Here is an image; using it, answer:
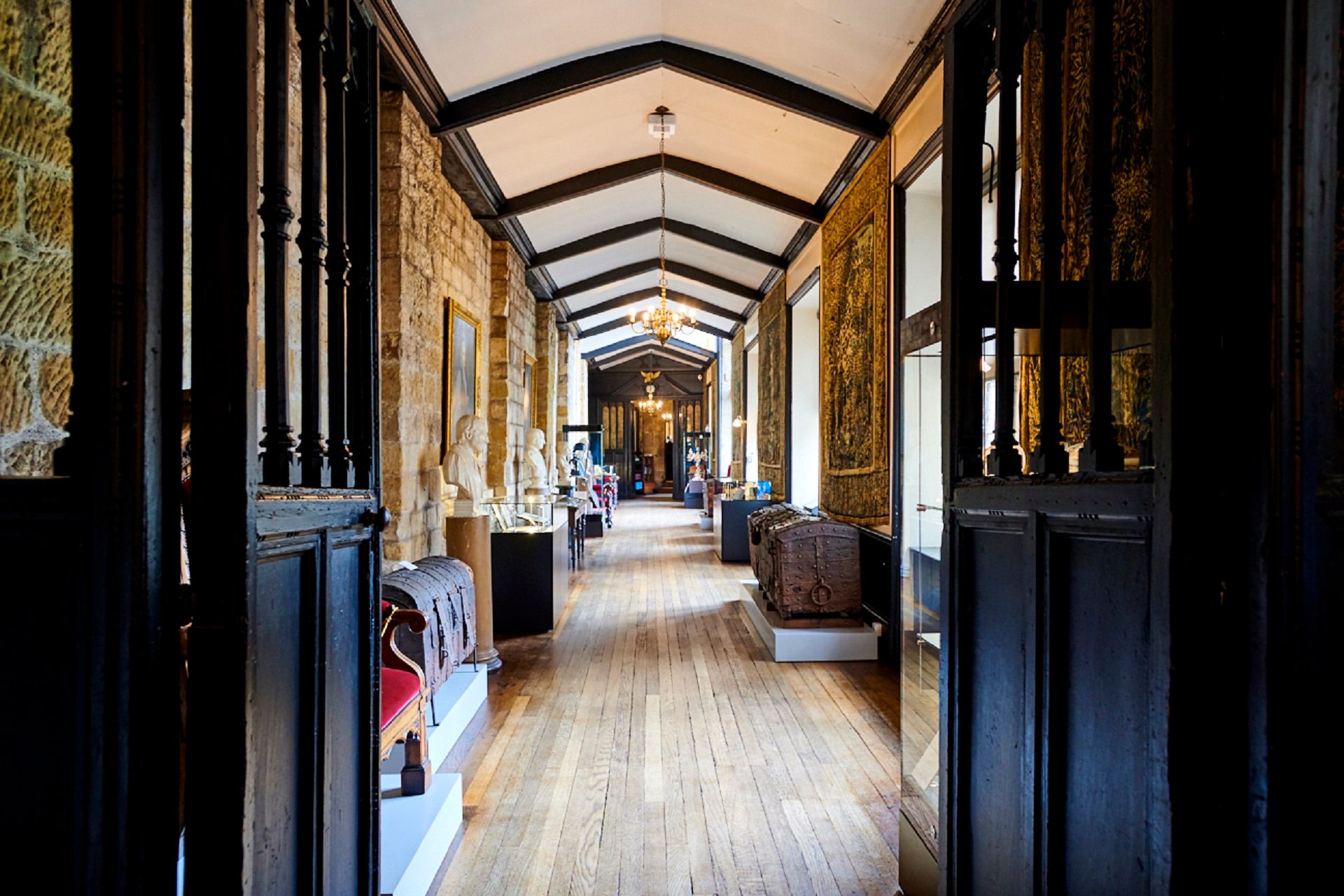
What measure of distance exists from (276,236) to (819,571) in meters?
5.16

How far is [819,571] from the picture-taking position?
20.1ft

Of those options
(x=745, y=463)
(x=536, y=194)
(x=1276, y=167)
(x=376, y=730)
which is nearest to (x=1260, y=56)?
(x=1276, y=167)

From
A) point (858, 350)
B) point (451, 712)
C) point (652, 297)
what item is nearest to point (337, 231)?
point (451, 712)

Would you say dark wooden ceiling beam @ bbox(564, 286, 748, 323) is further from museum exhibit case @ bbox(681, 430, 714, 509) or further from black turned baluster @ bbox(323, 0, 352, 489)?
black turned baluster @ bbox(323, 0, 352, 489)

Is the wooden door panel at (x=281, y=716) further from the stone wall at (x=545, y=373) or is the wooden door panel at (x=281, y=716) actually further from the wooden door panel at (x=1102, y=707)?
the stone wall at (x=545, y=373)

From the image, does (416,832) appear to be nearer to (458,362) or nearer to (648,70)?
(458,362)

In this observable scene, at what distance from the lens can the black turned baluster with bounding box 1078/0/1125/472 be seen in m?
1.32

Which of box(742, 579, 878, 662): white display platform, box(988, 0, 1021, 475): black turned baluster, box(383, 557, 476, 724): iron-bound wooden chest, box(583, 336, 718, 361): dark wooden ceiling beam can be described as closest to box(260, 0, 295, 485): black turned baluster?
box(988, 0, 1021, 475): black turned baluster

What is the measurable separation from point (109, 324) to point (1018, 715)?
1708mm

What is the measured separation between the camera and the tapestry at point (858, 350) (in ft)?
20.1

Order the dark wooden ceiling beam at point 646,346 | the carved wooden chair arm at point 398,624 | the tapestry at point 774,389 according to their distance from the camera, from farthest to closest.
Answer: the dark wooden ceiling beam at point 646,346 < the tapestry at point 774,389 < the carved wooden chair arm at point 398,624

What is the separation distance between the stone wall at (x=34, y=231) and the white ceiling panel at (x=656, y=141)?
465 centimetres

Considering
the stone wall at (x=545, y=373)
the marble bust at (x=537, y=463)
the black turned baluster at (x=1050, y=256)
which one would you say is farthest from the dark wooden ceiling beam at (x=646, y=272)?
the black turned baluster at (x=1050, y=256)

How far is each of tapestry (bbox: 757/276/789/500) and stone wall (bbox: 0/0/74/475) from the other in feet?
29.1
